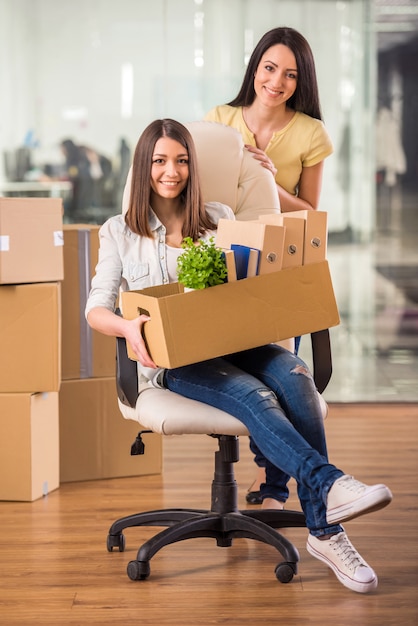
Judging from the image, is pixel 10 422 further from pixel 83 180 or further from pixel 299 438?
pixel 83 180

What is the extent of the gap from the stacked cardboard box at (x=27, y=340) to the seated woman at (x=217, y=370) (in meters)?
0.56

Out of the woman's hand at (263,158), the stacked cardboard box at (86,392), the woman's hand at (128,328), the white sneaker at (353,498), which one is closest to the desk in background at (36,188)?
the stacked cardboard box at (86,392)

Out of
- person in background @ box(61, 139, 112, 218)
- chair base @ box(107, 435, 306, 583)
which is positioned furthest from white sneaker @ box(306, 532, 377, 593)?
person in background @ box(61, 139, 112, 218)

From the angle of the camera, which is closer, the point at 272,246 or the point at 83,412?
the point at 272,246

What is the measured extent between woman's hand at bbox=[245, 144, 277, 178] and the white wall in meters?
2.13

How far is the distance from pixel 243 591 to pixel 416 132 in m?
3.68

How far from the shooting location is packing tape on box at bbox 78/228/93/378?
3533 mm

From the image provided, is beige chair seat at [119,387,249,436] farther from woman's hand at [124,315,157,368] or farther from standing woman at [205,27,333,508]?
standing woman at [205,27,333,508]

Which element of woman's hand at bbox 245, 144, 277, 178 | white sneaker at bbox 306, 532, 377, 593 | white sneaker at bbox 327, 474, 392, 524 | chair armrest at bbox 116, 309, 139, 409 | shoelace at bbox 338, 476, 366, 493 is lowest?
white sneaker at bbox 306, 532, 377, 593

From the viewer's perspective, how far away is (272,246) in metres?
2.59

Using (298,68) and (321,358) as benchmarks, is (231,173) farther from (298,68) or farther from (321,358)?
(321,358)

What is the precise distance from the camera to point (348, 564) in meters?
2.52

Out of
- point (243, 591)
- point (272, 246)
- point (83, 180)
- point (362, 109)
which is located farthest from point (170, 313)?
point (362, 109)

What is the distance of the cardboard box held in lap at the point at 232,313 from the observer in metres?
2.47
